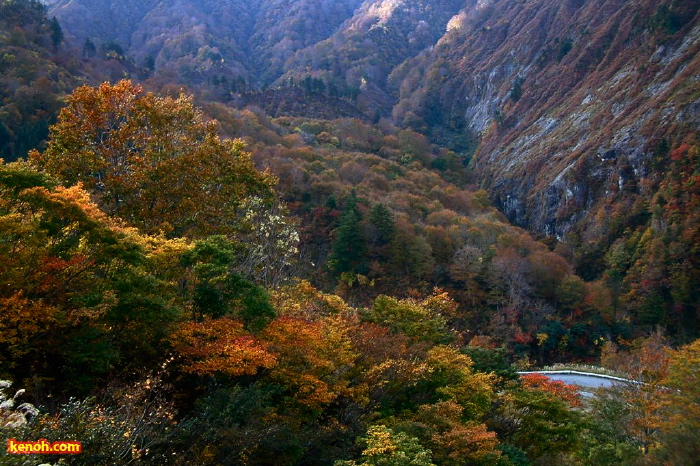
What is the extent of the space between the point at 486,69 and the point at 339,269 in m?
90.4

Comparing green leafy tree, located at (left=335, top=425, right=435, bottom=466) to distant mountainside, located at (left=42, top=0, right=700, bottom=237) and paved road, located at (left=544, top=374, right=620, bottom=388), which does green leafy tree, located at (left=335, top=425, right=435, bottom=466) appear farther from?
distant mountainside, located at (left=42, top=0, right=700, bottom=237)

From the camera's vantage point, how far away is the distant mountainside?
2459 inches

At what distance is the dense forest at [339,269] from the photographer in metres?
8.81

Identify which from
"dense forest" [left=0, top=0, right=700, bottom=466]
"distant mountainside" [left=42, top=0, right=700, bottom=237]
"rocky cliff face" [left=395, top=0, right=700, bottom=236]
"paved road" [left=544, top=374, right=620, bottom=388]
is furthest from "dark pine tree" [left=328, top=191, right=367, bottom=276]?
"rocky cliff face" [left=395, top=0, right=700, bottom=236]

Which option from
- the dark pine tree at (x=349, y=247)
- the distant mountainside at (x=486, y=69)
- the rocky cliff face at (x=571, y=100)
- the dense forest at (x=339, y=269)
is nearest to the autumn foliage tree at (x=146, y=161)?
the dense forest at (x=339, y=269)

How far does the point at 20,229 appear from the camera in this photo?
870cm

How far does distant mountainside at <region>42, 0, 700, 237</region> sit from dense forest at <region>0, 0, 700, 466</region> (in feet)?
2.27

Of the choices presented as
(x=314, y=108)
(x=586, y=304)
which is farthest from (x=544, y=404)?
(x=314, y=108)

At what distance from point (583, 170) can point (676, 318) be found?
2523 cm

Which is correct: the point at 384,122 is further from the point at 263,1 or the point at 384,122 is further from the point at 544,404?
the point at 263,1

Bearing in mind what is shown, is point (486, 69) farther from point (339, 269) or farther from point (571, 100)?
point (339, 269)

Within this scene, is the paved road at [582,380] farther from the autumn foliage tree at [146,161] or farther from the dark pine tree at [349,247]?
the autumn foliage tree at [146,161]

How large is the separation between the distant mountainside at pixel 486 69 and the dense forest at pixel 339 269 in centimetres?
69

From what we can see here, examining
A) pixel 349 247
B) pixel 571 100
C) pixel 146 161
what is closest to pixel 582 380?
pixel 349 247
